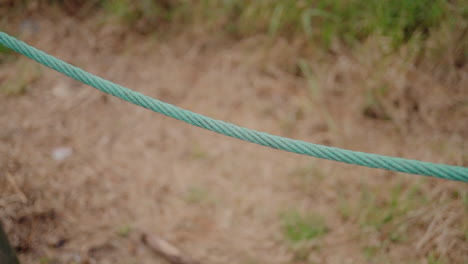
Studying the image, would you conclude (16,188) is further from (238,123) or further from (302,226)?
(302,226)

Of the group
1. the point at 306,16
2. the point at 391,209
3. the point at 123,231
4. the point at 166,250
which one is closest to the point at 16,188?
the point at 123,231

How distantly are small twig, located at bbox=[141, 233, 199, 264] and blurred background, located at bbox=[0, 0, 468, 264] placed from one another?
34 millimetres

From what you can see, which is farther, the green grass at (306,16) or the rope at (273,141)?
the green grass at (306,16)

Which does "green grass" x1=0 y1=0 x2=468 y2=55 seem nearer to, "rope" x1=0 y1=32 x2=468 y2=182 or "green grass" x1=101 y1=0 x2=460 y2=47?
"green grass" x1=101 y1=0 x2=460 y2=47

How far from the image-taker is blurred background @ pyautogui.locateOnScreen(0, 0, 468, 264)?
5.15 feet

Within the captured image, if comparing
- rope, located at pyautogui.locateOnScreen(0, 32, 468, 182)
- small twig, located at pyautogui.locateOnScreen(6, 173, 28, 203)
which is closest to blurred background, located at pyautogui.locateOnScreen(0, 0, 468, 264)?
small twig, located at pyautogui.locateOnScreen(6, 173, 28, 203)

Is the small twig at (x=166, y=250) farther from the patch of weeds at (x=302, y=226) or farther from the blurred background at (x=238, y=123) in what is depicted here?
the patch of weeds at (x=302, y=226)

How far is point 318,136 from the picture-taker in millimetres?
2055

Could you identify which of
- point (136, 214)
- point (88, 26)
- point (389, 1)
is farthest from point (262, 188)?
point (88, 26)

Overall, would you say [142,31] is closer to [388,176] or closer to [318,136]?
[318,136]

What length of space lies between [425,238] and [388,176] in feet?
1.30

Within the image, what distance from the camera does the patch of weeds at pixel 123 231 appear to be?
1.57m

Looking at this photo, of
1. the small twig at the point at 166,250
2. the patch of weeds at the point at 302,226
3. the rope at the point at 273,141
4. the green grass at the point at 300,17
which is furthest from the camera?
the green grass at the point at 300,17

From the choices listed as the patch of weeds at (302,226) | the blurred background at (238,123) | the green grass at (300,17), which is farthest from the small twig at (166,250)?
the green grass at (300,17)
